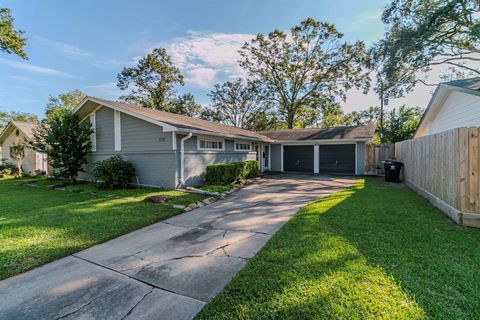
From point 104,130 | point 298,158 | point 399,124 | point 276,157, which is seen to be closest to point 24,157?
point 104,130

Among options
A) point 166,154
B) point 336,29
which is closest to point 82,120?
point 166,154

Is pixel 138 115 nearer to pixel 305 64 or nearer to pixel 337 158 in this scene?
pixel 337 158

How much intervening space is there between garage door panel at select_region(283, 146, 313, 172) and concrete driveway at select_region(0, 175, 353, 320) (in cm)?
1200

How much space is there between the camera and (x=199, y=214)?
6.08 metres

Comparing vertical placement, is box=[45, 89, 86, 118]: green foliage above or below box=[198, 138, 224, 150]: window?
above

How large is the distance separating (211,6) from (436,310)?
52.3 feet

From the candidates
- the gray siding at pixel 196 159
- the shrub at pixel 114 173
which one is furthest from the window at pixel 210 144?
the shrub at pixel 114 173

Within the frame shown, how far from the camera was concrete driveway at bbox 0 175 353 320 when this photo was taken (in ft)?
7.64

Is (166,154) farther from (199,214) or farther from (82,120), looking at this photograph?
(82,120)

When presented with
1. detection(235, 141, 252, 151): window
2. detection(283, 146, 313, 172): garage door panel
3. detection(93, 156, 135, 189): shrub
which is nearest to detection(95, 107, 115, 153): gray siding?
detection(93, 156, 135, 189): shrub

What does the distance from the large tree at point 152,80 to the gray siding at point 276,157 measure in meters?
17.6

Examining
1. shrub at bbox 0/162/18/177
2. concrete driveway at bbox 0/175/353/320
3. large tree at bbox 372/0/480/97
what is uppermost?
large tree at bbox 372/0/480/97

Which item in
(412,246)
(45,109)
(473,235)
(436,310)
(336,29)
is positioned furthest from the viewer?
(45,109)

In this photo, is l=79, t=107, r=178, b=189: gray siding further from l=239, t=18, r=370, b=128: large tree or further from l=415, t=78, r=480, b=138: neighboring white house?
l=239, t=18, r=370, b=128: large tree
